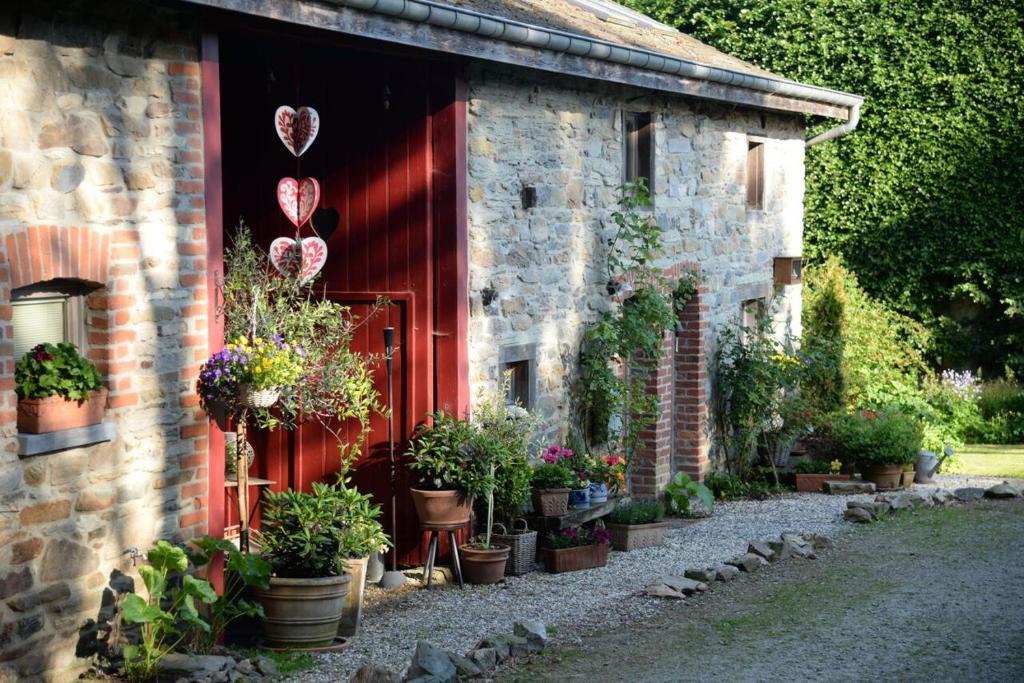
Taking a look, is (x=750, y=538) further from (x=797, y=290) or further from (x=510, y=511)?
(x=797, y=290)

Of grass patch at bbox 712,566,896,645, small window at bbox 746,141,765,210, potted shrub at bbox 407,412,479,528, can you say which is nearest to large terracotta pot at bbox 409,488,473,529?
potted shrub at bbox 407,412,479,528

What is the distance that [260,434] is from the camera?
9.65 meters

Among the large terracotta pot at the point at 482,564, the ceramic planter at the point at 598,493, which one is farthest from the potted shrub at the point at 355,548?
the ceramic planter at the point at 598,493

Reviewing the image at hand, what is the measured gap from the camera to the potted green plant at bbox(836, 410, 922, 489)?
1343cm

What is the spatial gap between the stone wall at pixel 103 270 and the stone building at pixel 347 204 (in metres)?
0.01

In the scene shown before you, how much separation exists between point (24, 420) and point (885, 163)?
1436 cm

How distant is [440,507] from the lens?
891 centimetres

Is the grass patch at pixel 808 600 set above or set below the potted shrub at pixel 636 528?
below

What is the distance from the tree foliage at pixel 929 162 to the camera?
1730 centimetres

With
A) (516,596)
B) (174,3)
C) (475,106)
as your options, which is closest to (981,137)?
(475,106)

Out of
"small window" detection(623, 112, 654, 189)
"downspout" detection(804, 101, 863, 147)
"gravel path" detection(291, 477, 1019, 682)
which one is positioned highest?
"downspout" detection(804, 101, 863, 147)

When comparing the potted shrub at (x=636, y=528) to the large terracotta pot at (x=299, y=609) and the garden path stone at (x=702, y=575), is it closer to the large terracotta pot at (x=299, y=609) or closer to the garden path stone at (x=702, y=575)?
the garden path stone at (x=702, y=575)

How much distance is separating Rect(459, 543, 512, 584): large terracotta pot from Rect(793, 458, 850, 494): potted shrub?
17.6 ft

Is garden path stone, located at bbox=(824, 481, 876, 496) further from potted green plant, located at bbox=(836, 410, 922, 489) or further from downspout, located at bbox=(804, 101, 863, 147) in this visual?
downspout, located at bbox=(804, 101, 863, 147)
